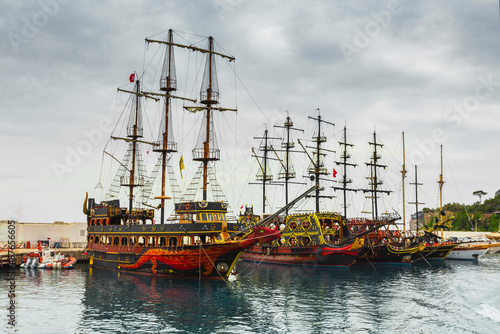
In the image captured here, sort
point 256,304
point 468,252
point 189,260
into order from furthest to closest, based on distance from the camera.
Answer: point 468,252 → point 189,260 → point 256,304

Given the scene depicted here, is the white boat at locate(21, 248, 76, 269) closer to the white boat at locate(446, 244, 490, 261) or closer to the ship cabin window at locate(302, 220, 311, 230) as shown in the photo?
the ship cabin window at locate(302, 220, 311, 230)

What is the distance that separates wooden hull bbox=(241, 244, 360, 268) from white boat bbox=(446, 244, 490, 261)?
1060 inches

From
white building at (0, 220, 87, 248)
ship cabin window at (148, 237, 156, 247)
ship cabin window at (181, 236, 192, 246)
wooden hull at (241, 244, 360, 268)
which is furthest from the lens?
white building at (0, 220, 87, 248)

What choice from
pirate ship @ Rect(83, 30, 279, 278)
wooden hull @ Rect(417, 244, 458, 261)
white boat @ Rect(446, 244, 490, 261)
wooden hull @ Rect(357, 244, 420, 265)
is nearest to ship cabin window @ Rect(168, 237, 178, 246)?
pirate ship @ Rect(83, 30, 279, 278)

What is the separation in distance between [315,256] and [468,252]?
102 feet

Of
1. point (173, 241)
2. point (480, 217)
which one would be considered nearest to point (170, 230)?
point (173, 241)

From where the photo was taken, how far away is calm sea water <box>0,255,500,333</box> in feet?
78.6

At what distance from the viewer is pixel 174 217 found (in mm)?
43000

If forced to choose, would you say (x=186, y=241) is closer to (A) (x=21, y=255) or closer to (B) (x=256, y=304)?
(B) (x=256, y=304)

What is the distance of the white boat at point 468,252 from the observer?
70688mm

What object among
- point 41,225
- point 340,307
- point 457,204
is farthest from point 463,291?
point 457,204

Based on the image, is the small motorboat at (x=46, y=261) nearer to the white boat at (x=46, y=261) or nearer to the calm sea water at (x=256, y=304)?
the white boat at (x=46, y=261)

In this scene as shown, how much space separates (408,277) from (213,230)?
72.7ft

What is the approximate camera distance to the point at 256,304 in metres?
30.2
